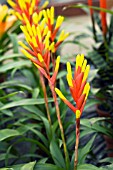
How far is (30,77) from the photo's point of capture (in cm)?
122

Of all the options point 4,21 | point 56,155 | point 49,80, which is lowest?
point 56,155

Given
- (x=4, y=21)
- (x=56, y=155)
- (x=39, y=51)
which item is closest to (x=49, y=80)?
(x=39, y=51)

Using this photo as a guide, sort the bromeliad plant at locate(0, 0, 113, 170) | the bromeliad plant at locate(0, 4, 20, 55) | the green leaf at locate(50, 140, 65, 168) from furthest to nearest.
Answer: the bromeliad plant at locate(0, 4, 20, 55) < the green leaf at locate(50, 140, 65, 168) < the bromeliad plant at locate(0, 0, 113, 170)

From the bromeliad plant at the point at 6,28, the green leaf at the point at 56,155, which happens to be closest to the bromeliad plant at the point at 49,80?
the green leaf at the point at 56,155

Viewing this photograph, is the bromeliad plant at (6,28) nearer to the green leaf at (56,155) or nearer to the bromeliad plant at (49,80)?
the bromeliad plant at (49,80)

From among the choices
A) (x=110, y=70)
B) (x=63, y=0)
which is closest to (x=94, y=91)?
(x=110, y=70)

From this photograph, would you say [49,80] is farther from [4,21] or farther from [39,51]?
[4,21]

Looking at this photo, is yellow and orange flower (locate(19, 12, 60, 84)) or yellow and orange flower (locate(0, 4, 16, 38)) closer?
yellow and orange flower (locate(19, 12, 60, 84))

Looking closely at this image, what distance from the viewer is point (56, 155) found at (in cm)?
79

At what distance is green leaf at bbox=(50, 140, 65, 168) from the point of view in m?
0.77

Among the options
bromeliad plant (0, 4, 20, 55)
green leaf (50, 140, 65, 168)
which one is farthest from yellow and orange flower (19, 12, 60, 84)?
bromeliad plant (0, 4, 20, 55)

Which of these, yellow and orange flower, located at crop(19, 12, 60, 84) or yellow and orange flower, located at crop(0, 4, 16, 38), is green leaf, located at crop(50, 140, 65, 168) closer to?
yellow and orange flower, located at crop(19, 12, 60, 84)

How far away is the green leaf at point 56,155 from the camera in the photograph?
771mm

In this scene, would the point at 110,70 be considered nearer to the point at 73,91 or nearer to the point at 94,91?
the point at 94,91
